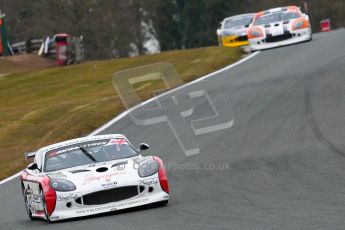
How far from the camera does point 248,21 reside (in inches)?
1421

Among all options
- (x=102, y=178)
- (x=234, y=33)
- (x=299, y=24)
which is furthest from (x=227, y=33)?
(x=102, y=178)

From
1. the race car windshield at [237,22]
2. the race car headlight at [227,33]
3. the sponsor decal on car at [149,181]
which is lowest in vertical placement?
the race car headlight at [227,33]

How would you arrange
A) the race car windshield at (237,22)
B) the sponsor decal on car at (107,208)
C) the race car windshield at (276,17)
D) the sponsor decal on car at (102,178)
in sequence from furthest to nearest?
the race car windshield at (237,22) < the race car windshield at (276,17) < the sponsor decal on car at (102,178) < the sponsor decal on car at (107,208)

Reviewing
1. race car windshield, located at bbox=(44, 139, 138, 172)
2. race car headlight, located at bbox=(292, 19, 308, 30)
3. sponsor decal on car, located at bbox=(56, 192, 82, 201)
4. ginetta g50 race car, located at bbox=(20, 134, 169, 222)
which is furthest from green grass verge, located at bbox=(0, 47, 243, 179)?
sponsor decal on car, located at bbox=(56, 192, 82, 201)

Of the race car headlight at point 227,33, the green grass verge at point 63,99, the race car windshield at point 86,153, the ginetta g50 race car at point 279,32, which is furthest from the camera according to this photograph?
the race car headlight at point 227,33

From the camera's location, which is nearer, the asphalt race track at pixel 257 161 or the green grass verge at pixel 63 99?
the asphalt race track at pixel 257 161

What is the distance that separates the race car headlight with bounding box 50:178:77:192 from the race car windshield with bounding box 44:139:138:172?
67 centimetres

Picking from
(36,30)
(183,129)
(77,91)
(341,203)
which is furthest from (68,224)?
(36,30)

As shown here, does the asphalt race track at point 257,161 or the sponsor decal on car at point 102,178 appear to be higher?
the sponsor decal on car at point 102,178

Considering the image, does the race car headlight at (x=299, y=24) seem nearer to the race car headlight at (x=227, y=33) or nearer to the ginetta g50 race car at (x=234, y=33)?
the ginetta g50 race car at (x=234, y=33)

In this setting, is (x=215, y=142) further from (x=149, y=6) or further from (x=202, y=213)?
(x=149, y=6)

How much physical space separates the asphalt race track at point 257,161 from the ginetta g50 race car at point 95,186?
15 cm

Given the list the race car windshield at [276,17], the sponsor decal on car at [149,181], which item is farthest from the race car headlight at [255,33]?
the sponsor decal on car at [149,181]

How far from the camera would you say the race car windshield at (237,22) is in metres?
35.5
